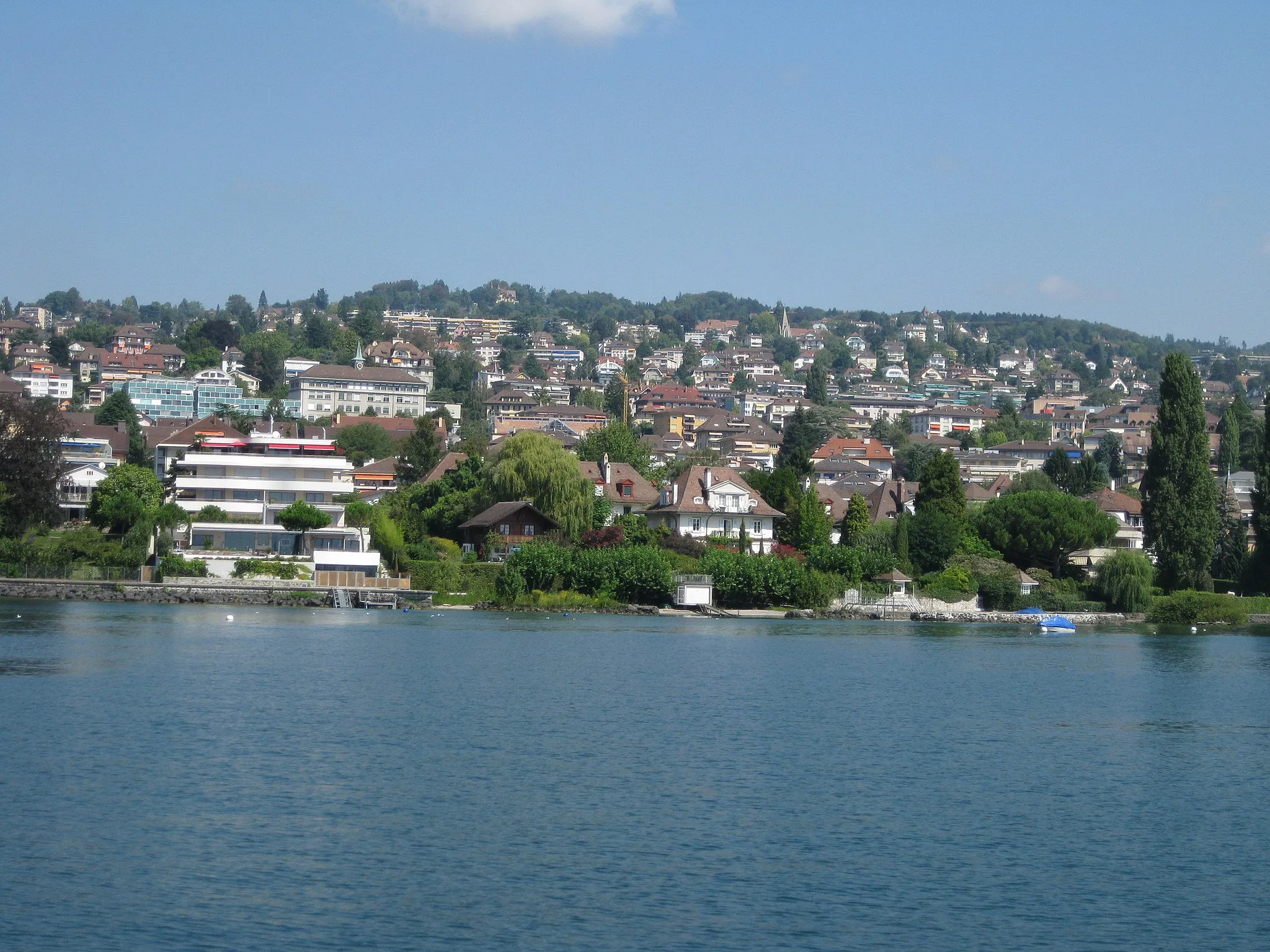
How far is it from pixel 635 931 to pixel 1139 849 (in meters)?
8.19

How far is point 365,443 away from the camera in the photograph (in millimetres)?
120188

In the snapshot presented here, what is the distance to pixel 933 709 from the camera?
34.0 metres

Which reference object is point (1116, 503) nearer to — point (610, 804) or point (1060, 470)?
point (1060, 470)

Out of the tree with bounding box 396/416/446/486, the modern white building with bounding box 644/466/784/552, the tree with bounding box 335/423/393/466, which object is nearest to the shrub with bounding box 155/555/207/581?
the modern white building with bounding box 644/466/784/552

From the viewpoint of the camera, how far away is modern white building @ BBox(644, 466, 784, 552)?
229 feet

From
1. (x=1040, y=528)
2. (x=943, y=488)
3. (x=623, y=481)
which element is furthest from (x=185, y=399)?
(x=1040, y=528)

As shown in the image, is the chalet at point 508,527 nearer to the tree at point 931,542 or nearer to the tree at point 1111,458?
the tree at point 931,542

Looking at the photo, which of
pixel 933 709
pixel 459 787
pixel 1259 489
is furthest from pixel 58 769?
pixel 1259 489

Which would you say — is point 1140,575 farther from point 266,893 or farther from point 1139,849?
point 266,893

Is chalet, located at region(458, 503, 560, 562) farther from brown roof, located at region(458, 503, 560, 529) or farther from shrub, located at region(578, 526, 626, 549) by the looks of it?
shrub, located at region(578, 526, 626, 549)

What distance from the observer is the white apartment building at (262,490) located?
206 ft

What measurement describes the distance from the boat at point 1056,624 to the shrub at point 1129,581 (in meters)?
3.15

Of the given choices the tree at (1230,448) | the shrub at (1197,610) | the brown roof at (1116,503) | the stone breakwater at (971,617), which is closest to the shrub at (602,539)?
the stone breakwater at (971,617)

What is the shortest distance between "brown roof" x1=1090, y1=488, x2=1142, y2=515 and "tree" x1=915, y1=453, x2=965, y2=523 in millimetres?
20673
